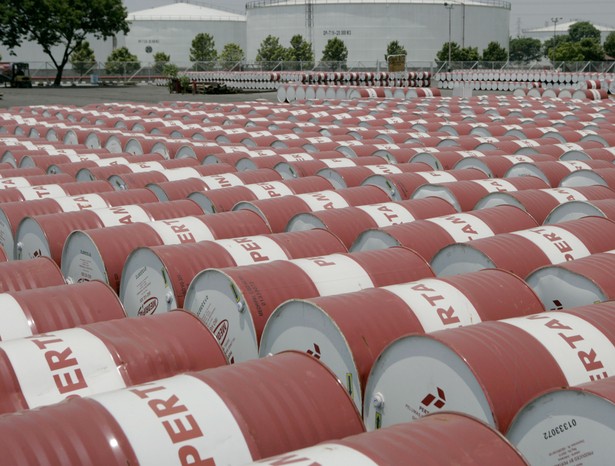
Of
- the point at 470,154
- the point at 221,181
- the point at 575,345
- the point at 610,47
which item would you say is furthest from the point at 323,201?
the point at 610,47

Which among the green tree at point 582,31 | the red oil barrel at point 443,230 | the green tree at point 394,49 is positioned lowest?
the red oil barrel at point 443,230

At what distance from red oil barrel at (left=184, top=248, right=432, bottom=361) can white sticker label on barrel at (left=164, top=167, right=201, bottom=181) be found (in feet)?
23.3

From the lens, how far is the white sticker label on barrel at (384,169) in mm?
15094

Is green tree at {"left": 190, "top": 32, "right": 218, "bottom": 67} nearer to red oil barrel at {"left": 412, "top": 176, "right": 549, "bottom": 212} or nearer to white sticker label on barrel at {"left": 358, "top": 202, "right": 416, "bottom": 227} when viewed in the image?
red oil barrel at {"left": 412, "top": 176, "right": 549, "bottom": 212}

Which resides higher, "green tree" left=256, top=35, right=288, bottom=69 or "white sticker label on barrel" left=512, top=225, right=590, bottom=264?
"green tree" left=256, top=35, right=288, bottom=69

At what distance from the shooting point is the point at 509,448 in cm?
456

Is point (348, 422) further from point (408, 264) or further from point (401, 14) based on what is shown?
point (401, 14)

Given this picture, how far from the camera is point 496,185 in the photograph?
13523 millimetres

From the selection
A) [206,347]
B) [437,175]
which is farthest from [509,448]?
[437,175]

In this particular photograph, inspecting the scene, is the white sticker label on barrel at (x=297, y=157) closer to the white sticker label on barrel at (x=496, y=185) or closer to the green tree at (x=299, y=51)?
the white sticker label on barrel at (x=496, y=185)

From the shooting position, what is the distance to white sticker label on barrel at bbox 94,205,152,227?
11320mm

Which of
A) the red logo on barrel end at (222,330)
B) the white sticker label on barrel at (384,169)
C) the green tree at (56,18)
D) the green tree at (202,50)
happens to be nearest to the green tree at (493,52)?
the green tree at (202,50)

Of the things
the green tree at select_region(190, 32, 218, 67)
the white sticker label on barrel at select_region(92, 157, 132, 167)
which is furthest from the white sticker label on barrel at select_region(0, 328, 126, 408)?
the green tree at select_region(190, 32, 218, 67)

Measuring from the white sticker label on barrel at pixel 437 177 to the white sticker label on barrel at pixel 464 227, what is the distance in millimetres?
3383
